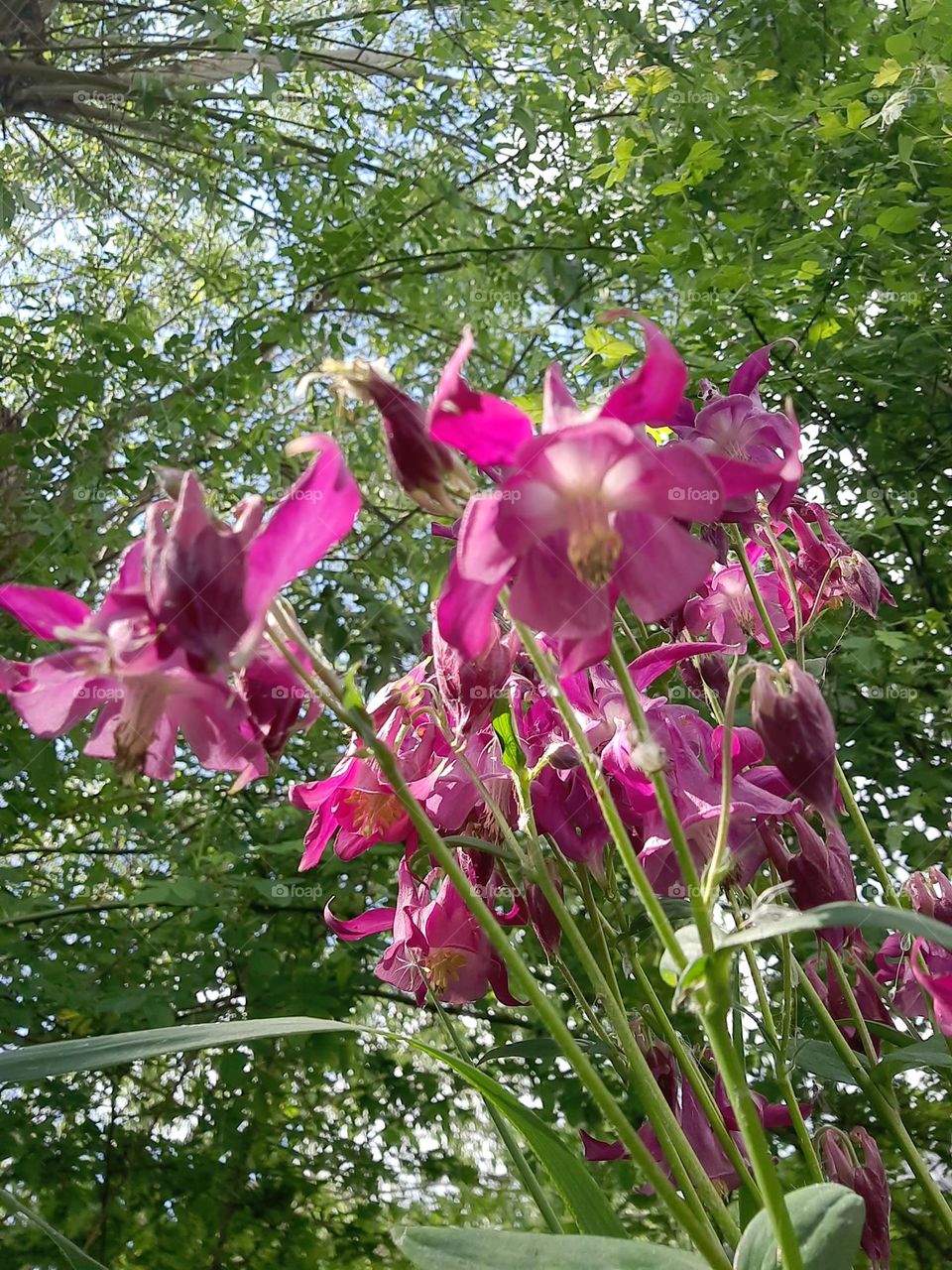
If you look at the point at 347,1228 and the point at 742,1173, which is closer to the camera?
the point at 742,1173

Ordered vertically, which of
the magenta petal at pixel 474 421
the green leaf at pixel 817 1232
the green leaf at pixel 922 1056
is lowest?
the green leaf at pixel 817 1232

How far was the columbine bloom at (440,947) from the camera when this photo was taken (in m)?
0.57

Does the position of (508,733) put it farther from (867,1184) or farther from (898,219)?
(898,219)

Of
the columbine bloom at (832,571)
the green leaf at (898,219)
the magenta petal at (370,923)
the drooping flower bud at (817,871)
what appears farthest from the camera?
the green leaf at (898,219)

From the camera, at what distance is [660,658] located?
0.55 m

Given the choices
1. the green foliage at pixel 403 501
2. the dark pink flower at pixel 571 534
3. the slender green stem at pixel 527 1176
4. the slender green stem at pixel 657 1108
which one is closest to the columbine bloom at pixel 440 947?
the slender green stem at pixel 527 1176

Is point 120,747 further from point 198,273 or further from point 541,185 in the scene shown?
point 198,273

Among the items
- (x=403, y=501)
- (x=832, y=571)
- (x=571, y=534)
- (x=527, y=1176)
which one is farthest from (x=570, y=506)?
(x=403, y=501)

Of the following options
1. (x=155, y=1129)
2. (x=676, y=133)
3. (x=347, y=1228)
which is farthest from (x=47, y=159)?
(x=347, y=1228)

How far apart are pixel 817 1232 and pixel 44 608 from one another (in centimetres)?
34

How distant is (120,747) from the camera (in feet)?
1.31

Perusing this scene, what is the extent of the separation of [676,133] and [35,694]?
6.49ft

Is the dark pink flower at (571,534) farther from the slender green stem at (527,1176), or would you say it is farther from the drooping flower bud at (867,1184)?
the drooping flower bud at (867,1184)

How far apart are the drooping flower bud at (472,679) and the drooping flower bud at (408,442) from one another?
0.09 meters
